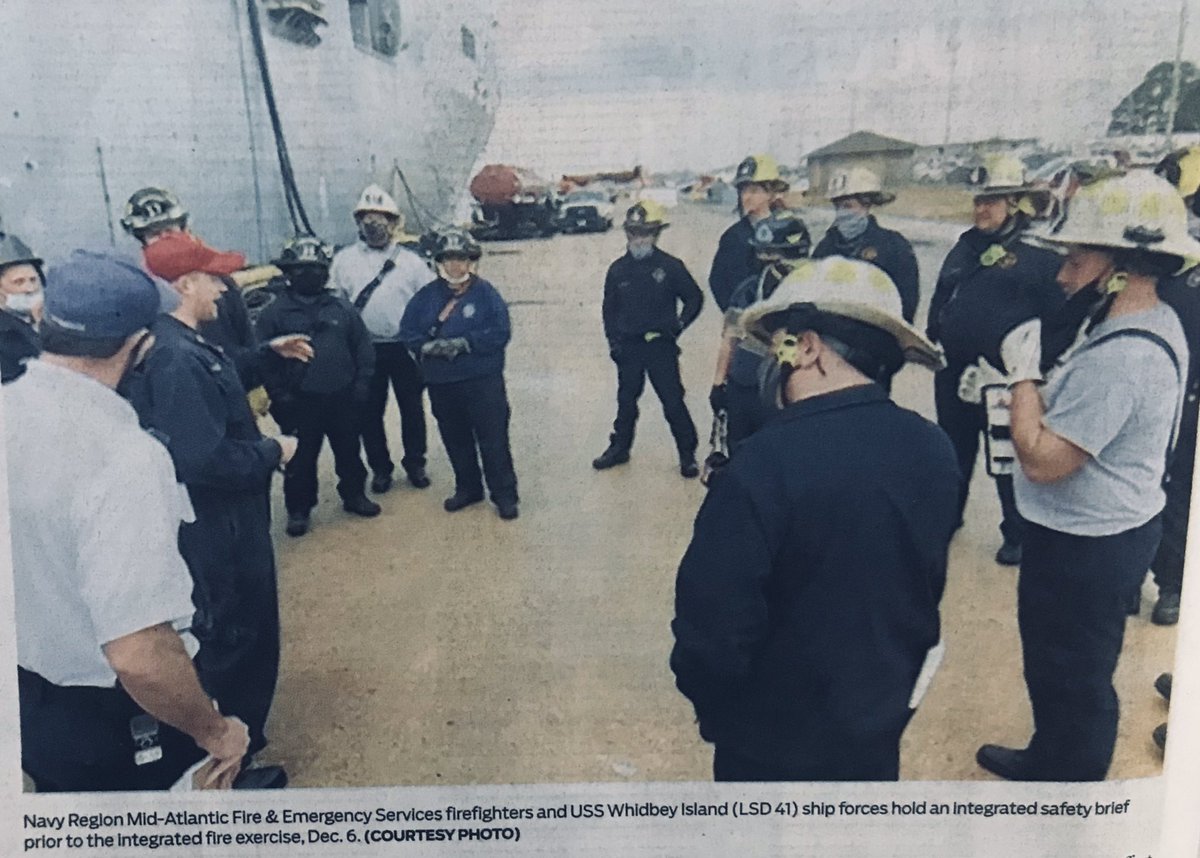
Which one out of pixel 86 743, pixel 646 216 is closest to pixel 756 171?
pixel 646 216

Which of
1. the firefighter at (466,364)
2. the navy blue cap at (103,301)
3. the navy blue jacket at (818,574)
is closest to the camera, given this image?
the navy blue jacket at (818,574)

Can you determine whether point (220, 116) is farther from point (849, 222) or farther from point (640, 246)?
point (849, 222)

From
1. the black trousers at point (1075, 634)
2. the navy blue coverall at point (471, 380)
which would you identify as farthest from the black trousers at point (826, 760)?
the navy blue coverall at point (471, 380)

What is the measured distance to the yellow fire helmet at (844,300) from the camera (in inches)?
50.7

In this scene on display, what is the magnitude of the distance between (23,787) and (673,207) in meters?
1.38

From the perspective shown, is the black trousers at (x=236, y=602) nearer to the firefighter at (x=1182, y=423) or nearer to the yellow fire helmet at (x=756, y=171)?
the yellow fire helmet at (x=756, y=171)

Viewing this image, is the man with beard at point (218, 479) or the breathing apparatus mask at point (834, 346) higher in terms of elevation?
the breathing apparatus mask at point (834, 346)

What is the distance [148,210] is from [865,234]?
1080 mm

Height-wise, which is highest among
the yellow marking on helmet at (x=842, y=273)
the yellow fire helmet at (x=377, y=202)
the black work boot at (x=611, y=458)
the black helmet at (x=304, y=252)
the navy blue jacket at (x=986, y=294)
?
the yellow fire helmet at (x=377, y=202)

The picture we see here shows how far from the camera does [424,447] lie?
1523mm

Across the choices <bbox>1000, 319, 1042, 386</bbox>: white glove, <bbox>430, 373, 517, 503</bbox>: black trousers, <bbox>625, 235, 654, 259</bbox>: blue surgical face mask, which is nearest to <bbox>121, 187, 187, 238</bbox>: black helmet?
<bbox>430, 373, 517, 503</bbox>: black trousers

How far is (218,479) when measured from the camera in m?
1.38

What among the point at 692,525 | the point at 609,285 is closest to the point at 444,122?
the point at 609,285

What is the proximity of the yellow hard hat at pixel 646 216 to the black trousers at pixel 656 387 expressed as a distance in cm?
19
